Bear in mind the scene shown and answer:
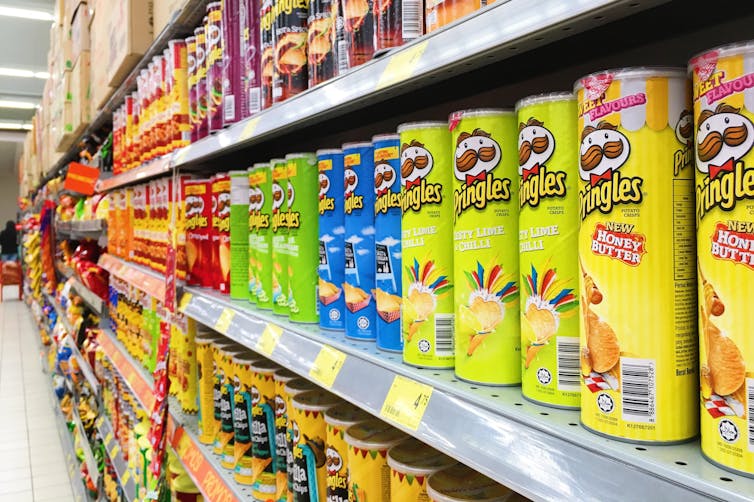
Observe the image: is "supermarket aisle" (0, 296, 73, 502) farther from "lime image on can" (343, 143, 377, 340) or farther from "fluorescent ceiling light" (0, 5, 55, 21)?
"fluorescent ceiling light" (0, 5, 55, 21)

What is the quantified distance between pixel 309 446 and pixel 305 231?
14.5 inches

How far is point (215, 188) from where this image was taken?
5.11 feet

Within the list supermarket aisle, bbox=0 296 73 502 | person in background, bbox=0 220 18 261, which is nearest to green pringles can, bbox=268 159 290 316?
supermarket aisle, bbox=0 296 73 502

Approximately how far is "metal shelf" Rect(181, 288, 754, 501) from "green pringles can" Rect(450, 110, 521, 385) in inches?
1.5

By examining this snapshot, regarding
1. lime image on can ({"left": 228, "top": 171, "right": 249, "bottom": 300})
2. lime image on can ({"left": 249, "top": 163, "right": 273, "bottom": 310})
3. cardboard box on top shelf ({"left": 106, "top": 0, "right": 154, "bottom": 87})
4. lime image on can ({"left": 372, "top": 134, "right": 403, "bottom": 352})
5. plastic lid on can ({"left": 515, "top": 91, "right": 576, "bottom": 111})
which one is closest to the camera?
plastic lid on can ({"left": 515, "top": 91, "right": 576, "bottom": 111})

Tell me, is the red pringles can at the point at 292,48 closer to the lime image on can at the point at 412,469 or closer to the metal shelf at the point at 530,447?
the metal shelf at the point at 530,447

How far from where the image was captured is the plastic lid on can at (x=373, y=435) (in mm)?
858

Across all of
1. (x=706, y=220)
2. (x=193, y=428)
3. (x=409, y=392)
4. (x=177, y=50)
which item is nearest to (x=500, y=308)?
(x=409, y=392)

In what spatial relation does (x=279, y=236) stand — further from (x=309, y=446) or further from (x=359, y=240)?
(x=309, y=446)

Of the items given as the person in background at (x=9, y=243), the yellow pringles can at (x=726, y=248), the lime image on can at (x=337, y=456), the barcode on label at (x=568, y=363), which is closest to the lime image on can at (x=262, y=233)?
the lime image on can at (x=337, y=456)

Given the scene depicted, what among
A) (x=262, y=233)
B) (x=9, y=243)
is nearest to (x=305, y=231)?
(x=262, y=233)

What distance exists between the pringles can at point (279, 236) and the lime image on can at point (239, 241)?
0.80ft

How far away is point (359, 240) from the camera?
0.93 metres

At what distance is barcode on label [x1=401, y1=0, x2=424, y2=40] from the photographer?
0.78 m
